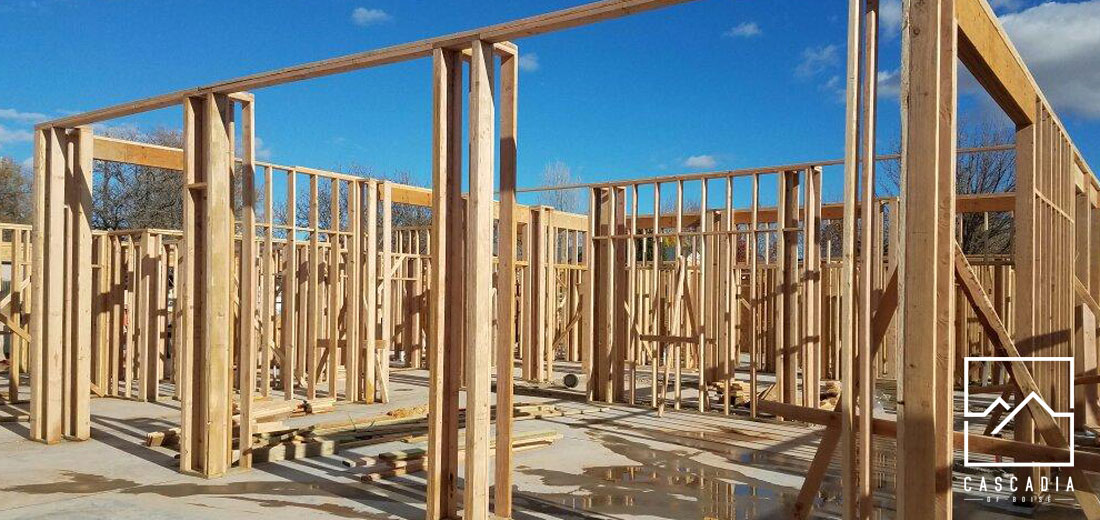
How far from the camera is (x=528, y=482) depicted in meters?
7.43

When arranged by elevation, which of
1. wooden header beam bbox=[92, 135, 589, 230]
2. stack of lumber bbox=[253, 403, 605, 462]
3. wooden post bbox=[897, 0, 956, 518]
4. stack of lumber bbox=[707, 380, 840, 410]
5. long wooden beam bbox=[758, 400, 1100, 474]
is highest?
wooden header beam bbox=[92, 135, 589, 230]

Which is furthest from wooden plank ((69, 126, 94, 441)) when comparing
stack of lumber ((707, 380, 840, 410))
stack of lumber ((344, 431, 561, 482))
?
stack of lumber ((707, 380, 840, 410))

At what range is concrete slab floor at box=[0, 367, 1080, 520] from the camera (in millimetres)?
6402

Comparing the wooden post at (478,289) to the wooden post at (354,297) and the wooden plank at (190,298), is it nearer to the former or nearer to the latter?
the wooden plank at (190,298)

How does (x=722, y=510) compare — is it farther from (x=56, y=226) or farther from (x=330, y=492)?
(x=56, y=226)

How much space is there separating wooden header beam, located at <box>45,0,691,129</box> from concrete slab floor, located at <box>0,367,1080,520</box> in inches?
140

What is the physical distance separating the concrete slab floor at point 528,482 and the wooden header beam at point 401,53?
356 centimetres

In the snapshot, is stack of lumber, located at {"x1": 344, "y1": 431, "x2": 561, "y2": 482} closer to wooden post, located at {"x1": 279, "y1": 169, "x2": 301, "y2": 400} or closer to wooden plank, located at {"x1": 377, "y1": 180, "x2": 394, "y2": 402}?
wooden plank, located at {"x1": 377, "y1": 180, "x2": 394, "y2": 402}

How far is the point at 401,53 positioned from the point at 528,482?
3.94m

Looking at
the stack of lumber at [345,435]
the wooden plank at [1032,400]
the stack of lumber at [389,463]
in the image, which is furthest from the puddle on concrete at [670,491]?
the stack of lumber at [345,435]

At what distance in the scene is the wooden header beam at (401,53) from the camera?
5262mm

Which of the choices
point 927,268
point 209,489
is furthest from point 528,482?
point 927,268

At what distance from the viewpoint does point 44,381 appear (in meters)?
9.11

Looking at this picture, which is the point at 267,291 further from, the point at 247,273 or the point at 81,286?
the point at 247,273
